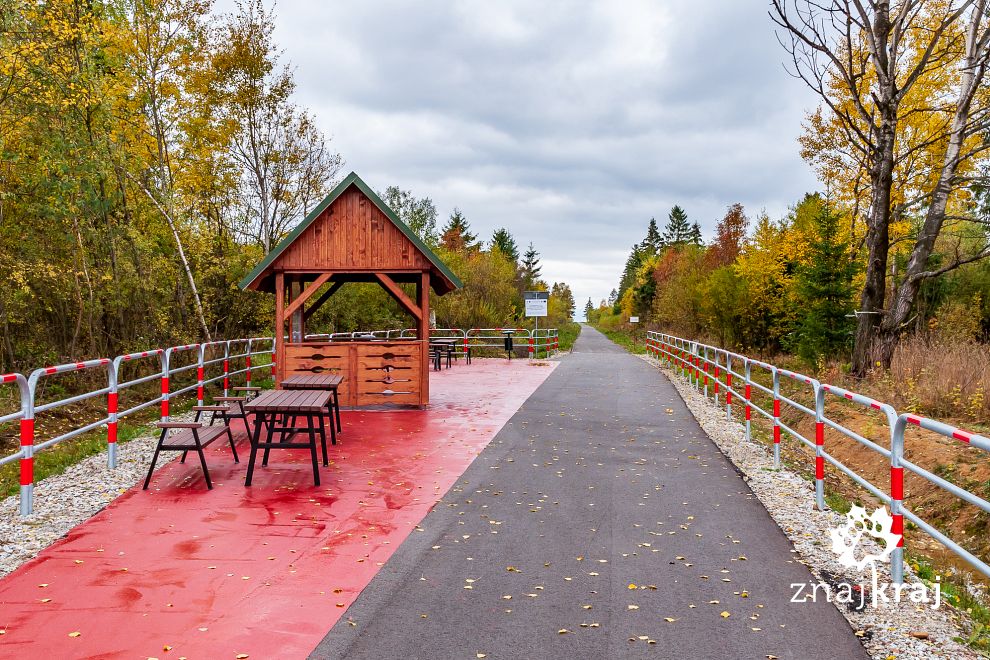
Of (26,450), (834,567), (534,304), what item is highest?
(534,304)

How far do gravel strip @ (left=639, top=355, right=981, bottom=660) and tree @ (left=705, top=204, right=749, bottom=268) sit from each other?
38.0 meters

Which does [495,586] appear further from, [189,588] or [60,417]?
[60,417]

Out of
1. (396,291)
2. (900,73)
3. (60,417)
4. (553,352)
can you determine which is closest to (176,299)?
(60,417)

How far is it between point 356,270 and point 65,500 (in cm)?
715

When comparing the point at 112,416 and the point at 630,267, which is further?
the point at 630,267

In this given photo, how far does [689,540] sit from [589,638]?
1.97 meters

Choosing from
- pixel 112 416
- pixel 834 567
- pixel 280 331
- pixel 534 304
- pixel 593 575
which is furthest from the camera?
pixel 534 304

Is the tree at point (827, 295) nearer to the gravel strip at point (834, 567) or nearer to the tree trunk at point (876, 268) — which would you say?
the tree trunk at point (876, 268)

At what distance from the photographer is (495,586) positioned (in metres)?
4.58

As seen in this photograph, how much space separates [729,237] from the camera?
48.2 metres

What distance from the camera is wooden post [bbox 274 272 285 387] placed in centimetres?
1294

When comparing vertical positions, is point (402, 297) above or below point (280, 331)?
above

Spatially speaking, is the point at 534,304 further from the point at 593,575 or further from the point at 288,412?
the point at 593,575

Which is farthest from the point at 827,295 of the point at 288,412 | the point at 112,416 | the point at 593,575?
the point at 112,416
